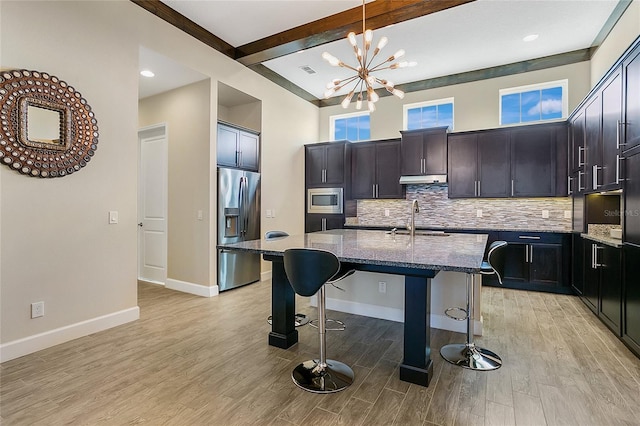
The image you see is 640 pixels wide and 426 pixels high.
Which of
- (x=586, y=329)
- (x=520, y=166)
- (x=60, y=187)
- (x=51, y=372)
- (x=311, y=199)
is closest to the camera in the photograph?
(x=51, y=372)

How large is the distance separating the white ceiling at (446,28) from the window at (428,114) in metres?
0.64

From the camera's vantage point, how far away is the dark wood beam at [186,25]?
3434 millimetres

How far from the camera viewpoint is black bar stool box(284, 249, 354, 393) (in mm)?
1898

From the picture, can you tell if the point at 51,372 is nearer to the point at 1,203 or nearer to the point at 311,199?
the point at 1,203

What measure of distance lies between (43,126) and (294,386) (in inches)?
113

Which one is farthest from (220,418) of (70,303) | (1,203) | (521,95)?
(521,95)

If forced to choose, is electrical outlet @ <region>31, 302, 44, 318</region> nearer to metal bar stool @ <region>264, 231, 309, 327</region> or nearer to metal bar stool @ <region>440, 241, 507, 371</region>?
metal bar stool @ <region>264, 231, 309, 327</region>

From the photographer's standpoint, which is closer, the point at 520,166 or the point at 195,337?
the point at 195,337

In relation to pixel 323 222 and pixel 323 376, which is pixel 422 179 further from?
pixel 323 376

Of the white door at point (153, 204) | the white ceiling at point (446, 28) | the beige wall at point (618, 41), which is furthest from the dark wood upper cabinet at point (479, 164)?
the white door at point (153, 204)

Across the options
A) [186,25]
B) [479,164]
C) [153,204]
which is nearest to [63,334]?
[153,204]

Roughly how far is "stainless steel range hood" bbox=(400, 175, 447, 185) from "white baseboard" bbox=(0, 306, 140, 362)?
4.27 meters

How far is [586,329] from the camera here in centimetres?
305

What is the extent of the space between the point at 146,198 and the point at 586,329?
5.82 meters
